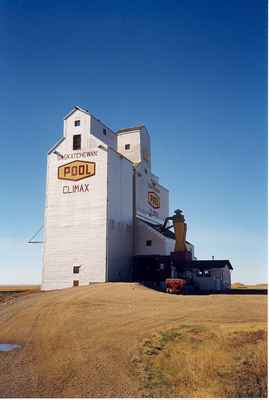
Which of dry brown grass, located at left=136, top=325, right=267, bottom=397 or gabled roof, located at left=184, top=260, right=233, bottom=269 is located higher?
gabled roof, located at left=184, top=260, right=233, bottom=269

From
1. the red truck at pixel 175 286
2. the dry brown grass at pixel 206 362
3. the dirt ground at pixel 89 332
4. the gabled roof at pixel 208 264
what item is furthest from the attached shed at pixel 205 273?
the dry brown grass at pixel 206 362

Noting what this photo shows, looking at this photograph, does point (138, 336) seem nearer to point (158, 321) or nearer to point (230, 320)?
point (158, 321)

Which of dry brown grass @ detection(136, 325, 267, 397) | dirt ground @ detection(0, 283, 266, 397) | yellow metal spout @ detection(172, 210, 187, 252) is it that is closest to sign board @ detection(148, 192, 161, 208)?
yellow metal spout @ detection(172, 210, 187, 252)

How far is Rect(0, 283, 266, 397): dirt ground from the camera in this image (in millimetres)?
10853

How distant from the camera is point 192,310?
2159 cm

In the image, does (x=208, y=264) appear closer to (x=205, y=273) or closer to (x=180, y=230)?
(x=205, y=273)

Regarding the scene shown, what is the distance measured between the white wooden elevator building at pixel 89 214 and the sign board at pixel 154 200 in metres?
6.92

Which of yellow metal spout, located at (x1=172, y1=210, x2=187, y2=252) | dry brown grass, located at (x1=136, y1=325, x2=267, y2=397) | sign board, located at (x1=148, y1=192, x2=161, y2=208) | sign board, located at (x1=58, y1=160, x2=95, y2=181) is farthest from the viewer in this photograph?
sign board, located at (x1=148, y1=192, x2=161, y2=208)

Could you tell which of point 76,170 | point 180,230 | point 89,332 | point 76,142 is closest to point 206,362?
point 89,332

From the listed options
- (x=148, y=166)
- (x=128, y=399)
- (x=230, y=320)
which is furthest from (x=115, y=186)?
(x=128, y=399)

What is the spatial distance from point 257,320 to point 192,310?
4.37m

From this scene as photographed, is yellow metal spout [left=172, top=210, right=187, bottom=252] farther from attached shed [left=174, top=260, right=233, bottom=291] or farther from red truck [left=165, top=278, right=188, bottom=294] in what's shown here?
red truck [left=165, top=278, right=188, bottom=294]

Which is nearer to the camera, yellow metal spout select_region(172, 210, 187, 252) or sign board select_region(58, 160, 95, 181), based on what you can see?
sign board select_region(58, 160, 95, 181)

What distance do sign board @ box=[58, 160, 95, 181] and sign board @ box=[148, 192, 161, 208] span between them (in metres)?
15.0
